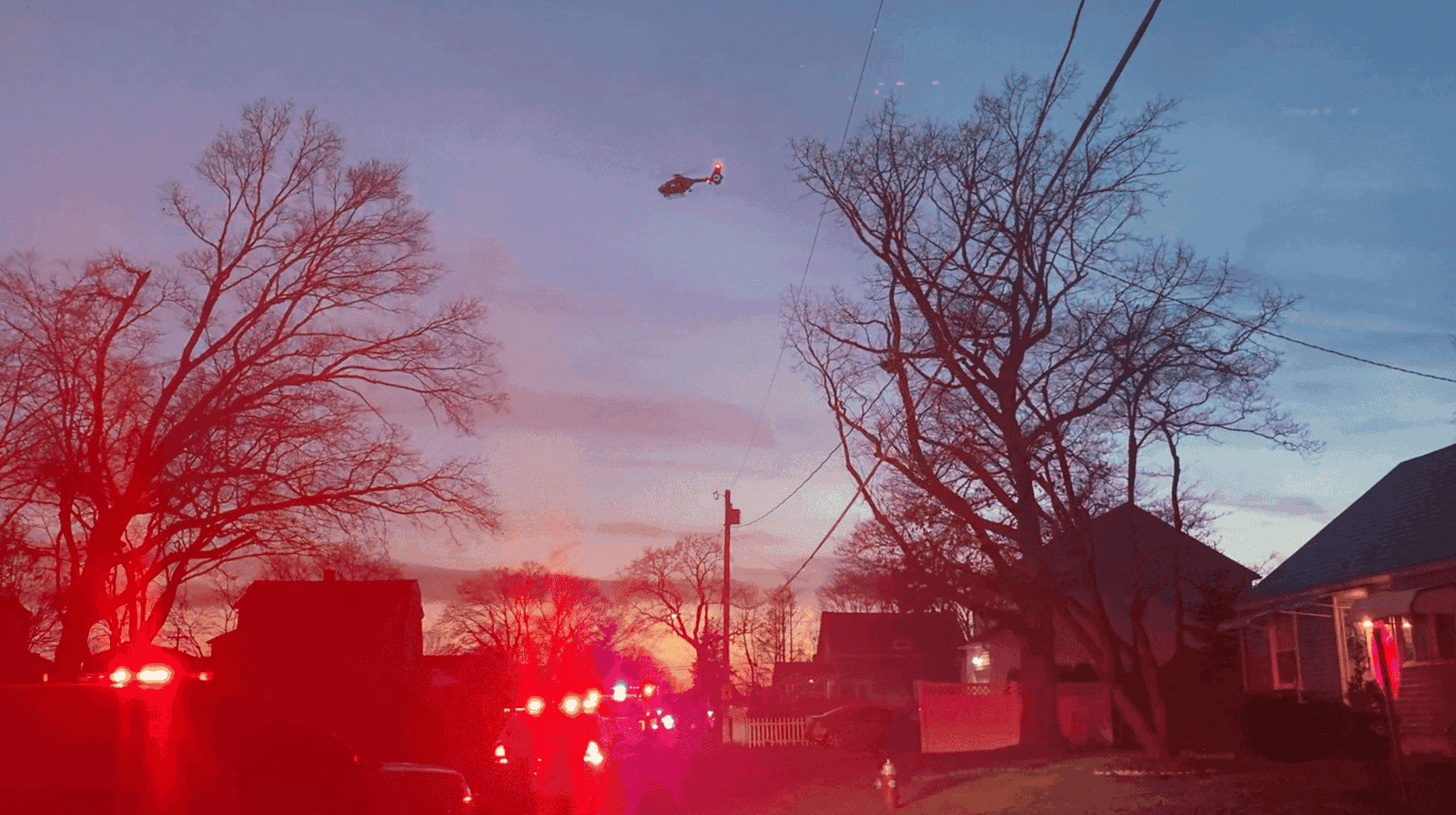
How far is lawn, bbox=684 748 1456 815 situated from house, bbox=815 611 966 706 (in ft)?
164

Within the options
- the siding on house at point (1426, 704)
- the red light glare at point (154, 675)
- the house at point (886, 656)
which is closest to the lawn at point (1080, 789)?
the siding on house at point (1426, 704)

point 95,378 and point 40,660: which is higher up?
point 95,378

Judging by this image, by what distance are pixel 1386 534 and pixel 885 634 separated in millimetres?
56487

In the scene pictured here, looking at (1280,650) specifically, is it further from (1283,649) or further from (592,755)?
(592,755)

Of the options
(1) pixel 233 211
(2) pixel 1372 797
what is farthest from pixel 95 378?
(2) pixel 1372 797

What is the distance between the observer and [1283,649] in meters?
26.6

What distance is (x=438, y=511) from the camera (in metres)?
27.1

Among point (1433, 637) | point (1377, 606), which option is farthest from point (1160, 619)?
point (1377, 606)

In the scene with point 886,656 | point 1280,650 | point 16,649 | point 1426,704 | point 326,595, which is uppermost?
point 326,595

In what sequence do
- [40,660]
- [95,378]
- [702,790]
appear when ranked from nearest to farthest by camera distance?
[702,790] → [95,378] → [40,660]

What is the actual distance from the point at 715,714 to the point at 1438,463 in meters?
26.5

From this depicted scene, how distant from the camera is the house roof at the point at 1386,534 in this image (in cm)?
2016

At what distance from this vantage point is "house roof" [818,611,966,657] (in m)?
74.2

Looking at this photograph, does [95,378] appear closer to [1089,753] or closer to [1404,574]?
[1089,753]
